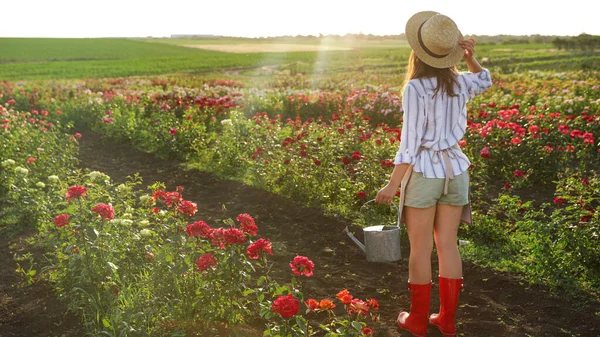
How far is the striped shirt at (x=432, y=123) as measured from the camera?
9.88 feet

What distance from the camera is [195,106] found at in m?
11.4

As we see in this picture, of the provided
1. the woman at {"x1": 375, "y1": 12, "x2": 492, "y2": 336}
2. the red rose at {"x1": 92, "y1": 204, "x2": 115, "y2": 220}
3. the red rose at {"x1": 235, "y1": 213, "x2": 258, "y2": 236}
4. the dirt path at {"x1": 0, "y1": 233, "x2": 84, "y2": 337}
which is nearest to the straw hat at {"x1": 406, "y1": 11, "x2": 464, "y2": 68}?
the woman at {"x1": 375, "y1": 12, "x2": 492, "y2": 336}

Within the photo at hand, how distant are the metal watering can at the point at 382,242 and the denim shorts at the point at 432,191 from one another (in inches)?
49.4

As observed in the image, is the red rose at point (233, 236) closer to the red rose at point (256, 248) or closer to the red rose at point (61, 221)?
the red rose at point (256, 248)

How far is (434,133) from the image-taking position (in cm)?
310

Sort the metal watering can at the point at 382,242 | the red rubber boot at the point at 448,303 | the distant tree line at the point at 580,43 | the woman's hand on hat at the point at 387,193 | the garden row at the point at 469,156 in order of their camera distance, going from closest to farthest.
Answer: the woman's hand on hat at the point at 387,193 < the red rubber boot at the point at 448,303 < the metal watering can at the point at 382,242 < the garden row at the point at 469,156 < the distant tree line at the point at 580,43

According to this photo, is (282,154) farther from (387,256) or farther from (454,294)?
(454,294)

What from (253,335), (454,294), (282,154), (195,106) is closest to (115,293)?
(253,335)

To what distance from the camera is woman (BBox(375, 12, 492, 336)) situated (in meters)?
3.01

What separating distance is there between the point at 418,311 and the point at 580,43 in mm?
57000

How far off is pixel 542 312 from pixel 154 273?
247 cm

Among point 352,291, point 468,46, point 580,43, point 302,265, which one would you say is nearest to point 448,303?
point 302,265

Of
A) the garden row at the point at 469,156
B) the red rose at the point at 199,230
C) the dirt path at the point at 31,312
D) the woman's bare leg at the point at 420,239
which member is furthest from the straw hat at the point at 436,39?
the dirt path at the point at 31,312

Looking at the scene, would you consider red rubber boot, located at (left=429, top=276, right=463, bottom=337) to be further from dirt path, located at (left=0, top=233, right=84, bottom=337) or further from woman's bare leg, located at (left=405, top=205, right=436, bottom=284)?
dirt path, located at (left=0, top=233, right=84, bottom=337)
